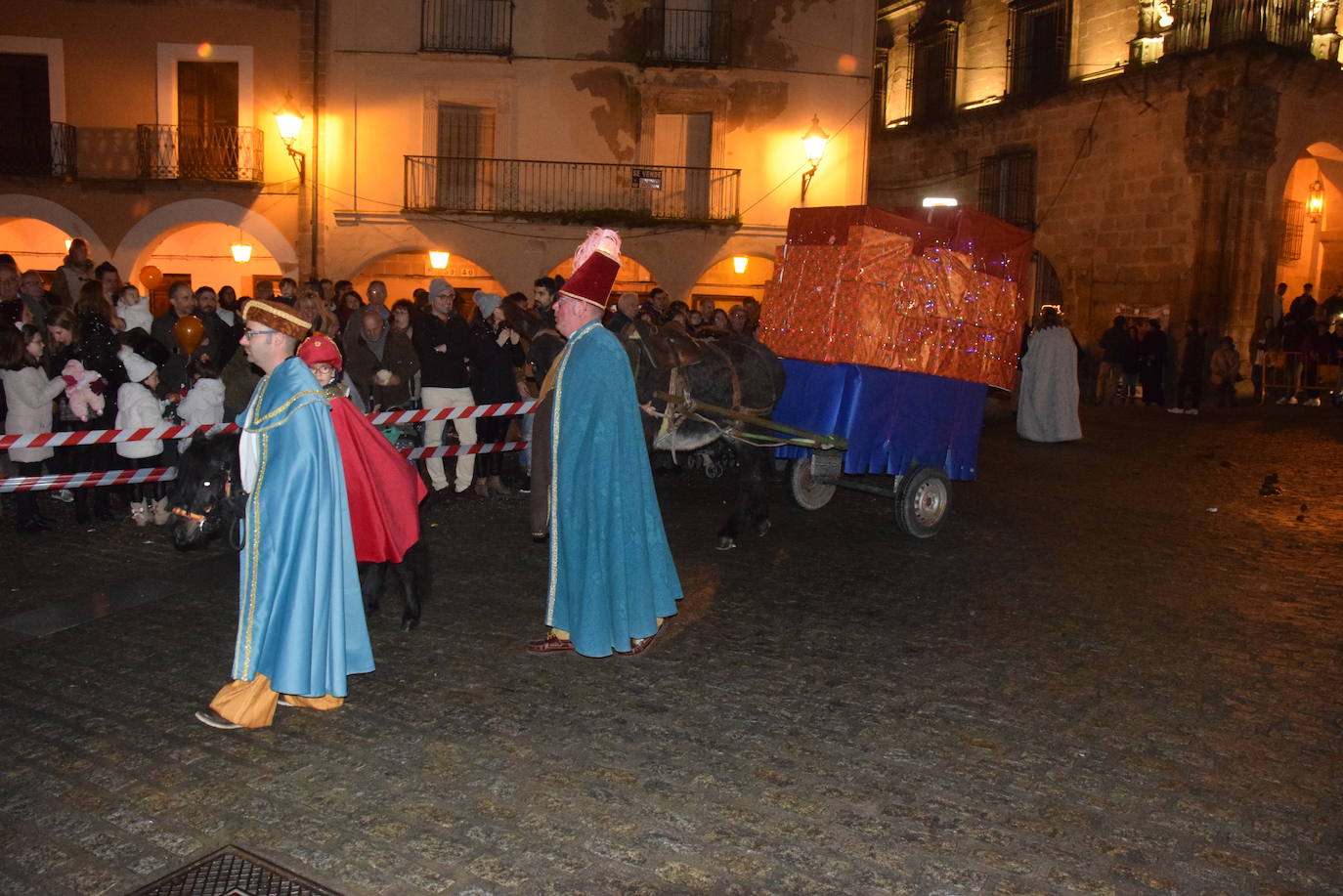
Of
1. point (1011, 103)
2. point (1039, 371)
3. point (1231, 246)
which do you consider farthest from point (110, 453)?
point (1011, 103)

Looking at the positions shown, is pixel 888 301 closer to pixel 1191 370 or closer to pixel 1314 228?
pixel 1191 370

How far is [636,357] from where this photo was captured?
7156 mm

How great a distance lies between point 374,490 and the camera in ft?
16.5

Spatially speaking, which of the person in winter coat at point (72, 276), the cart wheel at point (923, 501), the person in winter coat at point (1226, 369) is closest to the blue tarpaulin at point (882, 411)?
the cart wheel at point (923, 501)

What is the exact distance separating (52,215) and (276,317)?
18073 mm

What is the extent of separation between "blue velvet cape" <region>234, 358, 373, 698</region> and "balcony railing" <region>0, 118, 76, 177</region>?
18081 mm

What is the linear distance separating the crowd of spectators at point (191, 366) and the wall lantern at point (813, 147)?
11.1 meters

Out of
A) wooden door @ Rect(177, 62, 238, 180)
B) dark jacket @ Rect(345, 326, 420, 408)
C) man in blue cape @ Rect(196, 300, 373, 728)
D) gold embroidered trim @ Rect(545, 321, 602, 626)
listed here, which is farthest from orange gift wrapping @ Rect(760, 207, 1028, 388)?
wooden door @ Rect(177, 62, 238, 180)

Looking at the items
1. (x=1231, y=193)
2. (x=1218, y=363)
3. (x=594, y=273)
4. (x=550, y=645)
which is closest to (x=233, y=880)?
(x=550, y=645)

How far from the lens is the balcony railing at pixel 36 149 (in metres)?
19.3

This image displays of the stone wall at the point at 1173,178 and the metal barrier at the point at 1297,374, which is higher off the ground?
the stone wall at the point at 1173,178

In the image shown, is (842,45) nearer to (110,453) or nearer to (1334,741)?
(110,453)

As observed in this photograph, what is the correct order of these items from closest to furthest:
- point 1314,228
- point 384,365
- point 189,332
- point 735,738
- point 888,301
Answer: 1. point 735,738
2. point 888,301
3. point 189,332
4. point 384,365
5. point 1314,228

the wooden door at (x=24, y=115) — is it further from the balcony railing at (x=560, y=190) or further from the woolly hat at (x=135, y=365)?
the woolly hat at (x=135, y=365)
